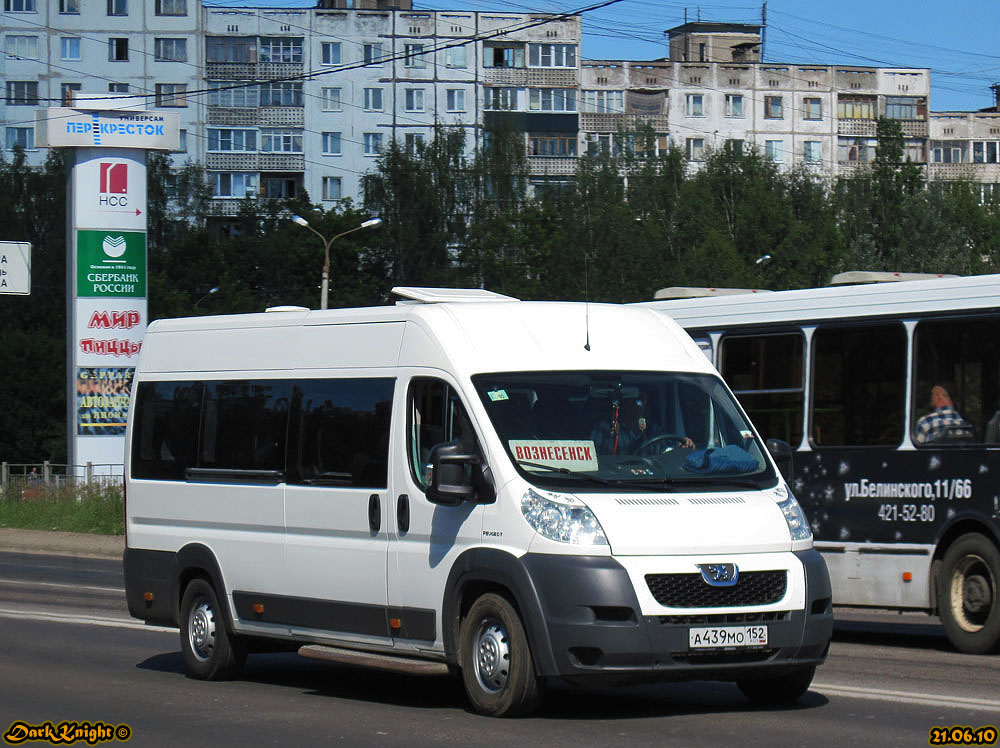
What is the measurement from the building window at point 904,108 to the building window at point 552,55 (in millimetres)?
23180

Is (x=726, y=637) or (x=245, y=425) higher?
(x=245, y=425)

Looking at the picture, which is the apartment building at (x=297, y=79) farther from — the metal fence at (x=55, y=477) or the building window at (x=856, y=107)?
the metal fence at (x=55, y=477)

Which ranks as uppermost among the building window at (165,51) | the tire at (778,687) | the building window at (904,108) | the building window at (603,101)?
the building window at (165,51)

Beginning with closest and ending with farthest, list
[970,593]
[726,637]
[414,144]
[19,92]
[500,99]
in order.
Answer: [726,637]
[970,593]
[414,144]
[500,99]
[19,92]

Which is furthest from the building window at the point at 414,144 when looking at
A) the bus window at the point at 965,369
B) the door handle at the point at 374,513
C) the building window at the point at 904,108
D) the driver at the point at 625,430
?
the driver at the point at 625,430

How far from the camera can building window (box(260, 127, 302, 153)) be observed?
9519 centimetres

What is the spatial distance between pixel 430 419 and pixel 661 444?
1331 mm

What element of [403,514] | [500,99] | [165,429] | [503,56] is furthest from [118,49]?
[403,514]

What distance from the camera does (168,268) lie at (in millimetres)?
86438

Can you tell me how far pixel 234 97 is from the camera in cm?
9481

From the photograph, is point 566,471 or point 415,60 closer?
point 566,471

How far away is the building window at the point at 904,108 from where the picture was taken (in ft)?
362

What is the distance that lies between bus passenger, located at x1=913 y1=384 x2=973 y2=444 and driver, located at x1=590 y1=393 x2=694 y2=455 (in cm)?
451

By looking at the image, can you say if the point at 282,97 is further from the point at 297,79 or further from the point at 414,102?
the point at 414,102
